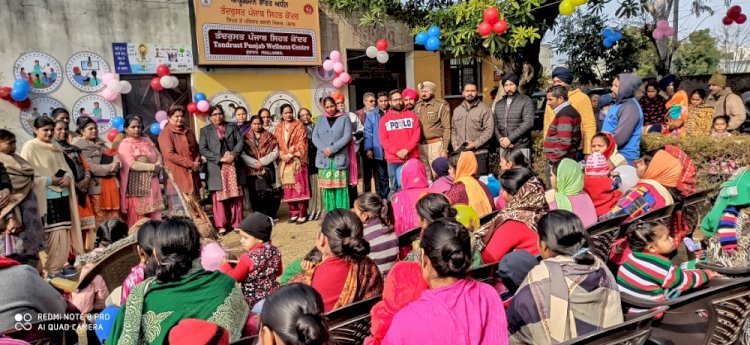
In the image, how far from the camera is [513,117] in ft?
Answer: 20.1

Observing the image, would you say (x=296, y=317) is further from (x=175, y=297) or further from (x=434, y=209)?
(x=434, y=209)

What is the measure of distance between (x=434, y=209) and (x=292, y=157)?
4063 millimetres

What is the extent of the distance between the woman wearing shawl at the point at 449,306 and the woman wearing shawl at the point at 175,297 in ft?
2.49

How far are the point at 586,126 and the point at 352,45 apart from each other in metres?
5.21

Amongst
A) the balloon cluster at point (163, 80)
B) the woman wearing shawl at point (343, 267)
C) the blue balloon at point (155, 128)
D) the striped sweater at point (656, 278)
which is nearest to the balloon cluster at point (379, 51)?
the balloon cluster at point (163, 80)

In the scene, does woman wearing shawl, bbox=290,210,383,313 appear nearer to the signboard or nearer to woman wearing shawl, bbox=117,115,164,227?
woman wearing shawl, bbox=117,115,164,227

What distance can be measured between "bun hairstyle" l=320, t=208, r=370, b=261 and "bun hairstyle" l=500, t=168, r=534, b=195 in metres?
1.35

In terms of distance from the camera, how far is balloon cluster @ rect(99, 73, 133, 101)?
7.01m

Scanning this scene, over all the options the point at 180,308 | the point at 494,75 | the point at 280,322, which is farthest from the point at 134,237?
the point at 494,75

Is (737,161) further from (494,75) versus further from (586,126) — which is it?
(494,75)

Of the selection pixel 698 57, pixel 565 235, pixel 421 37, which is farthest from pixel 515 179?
pixel 698 57

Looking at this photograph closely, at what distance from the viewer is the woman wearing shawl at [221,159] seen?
6414 millimetres

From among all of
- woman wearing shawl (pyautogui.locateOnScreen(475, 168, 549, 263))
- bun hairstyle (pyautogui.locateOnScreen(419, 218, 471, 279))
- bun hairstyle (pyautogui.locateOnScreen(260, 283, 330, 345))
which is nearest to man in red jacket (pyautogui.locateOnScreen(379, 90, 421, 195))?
woman wearing shawl (pyautogui.locateOnScreen(475, 168, 549, 263))

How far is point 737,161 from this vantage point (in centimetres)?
557
